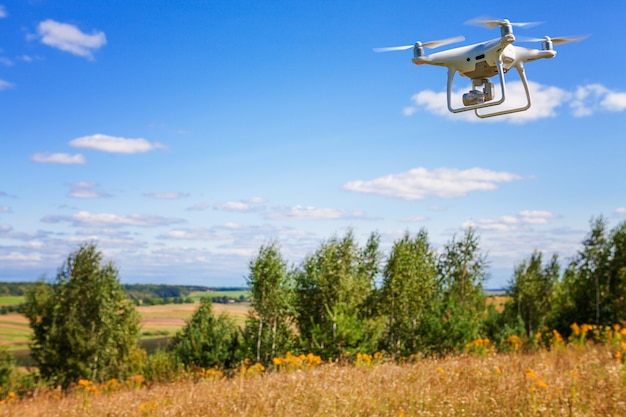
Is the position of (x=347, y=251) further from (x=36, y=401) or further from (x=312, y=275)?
(x=36, y=401)

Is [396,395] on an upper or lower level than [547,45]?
lower

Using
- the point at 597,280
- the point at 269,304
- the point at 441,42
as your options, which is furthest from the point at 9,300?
the point at 441,42

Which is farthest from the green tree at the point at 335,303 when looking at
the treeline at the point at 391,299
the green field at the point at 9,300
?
the green field at the point at 9,300

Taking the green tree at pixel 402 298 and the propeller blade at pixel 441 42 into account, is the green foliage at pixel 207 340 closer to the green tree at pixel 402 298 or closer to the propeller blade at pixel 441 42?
the green tree at pixel 402 298

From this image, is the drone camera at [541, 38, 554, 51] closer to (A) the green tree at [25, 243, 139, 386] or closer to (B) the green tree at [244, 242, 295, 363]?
(B) the green tree at [244, 242, 295, 363]

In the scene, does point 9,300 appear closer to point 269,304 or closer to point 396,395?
point 269,304

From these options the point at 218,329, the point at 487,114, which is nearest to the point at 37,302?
the point at 218,329
